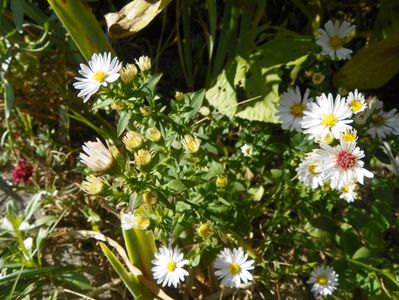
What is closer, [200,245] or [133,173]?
[133,173]

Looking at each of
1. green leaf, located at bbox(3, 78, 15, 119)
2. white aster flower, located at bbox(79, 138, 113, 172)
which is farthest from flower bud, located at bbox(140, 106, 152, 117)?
green leaf, located at bbox(3, 78, 15, 119)

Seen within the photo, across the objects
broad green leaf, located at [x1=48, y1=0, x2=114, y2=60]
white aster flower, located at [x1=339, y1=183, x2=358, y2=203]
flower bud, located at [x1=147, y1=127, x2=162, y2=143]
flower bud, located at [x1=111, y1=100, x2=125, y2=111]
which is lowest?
white aster flower, located at [x1=339, y1=183, x2=358, y2=203]

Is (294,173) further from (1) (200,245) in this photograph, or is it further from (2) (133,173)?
(2) (133,173)

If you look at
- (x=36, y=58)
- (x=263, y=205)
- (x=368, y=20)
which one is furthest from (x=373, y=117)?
(x=36, y=58)

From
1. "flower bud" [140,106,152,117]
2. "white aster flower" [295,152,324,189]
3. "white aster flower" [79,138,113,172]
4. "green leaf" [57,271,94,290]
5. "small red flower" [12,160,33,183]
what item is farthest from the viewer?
"small red flower" [12,160,33,183]

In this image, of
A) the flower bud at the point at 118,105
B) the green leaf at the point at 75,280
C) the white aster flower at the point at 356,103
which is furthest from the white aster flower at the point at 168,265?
the white aster flower at the point at 356,103

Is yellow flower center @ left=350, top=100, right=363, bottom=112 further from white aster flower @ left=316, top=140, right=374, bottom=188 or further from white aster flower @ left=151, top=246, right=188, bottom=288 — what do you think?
white aster flower @ left=151, top=246, right=188, bottom=288
